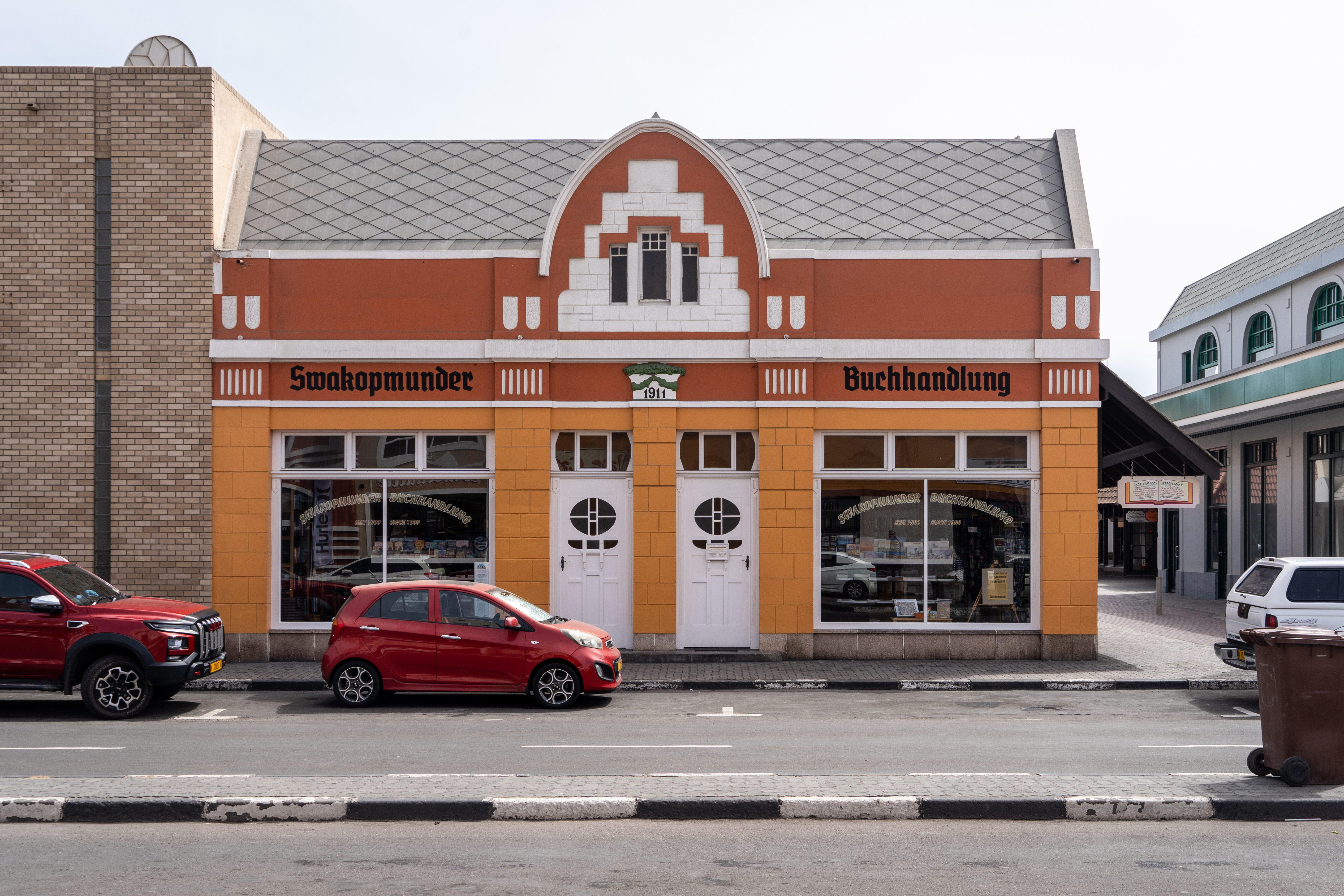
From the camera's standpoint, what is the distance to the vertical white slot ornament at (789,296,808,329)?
624 inches

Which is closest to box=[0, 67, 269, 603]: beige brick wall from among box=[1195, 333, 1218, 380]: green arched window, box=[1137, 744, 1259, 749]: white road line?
box=[1137, 744, 1259, 749]: white road line

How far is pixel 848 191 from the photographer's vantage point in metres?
17.4

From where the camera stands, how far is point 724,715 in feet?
39.8

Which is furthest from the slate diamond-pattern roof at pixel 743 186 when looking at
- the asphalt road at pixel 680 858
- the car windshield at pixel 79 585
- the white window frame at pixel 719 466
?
the asphalt road at pixel 680 858

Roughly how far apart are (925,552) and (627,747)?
7.39 m

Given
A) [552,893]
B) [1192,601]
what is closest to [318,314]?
[552,893]

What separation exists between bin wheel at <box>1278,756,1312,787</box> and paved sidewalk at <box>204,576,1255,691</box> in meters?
5.88

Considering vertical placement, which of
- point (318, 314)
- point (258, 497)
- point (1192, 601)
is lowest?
point (1192, 601)

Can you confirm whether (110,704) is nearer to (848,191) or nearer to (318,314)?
(318,314)

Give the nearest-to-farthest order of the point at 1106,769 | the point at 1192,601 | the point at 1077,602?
the point at 1106,769
the point at 1077,602
the point at 1192,601

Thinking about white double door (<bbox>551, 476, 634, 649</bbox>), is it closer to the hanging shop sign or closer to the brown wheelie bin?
the brown wheelie bin

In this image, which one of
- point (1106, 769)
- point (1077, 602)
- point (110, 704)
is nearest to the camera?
point (1106, 769)

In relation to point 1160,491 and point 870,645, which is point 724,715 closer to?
point 870,645

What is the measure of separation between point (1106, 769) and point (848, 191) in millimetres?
10896
